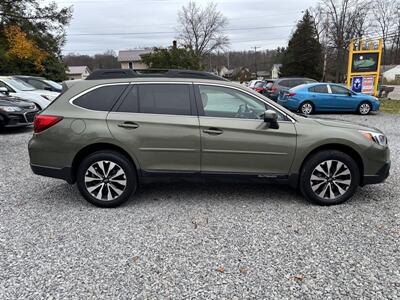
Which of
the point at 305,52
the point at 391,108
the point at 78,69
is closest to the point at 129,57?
the point at 78,69

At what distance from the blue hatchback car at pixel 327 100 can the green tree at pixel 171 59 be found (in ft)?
53.8

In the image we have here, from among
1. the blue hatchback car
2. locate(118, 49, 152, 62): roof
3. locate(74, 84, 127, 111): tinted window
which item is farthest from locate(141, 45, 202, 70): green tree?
locate(118, 49, 152, 62): roof

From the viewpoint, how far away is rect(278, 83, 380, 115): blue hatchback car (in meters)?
13.1

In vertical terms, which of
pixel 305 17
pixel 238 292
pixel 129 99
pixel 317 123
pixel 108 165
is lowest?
pixel 238 292

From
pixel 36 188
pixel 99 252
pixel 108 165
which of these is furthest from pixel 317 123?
pixel 36 188

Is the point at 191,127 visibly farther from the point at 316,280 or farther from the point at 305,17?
the point at 305,17

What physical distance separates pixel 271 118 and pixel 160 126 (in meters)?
1.35

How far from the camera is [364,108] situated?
13.5 meters

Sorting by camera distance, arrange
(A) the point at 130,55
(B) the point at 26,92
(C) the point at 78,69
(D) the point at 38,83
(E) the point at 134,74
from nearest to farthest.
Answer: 1. (E) the point at 134,74
2. (B) the point at 26,92
3. (D) the point at 38,83
4. (A) the point at 130,55
5. (C) the point at 78,69

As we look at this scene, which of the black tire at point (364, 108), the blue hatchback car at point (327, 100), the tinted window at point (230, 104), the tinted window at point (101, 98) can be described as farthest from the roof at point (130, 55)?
the tinted window at point (230, 104)

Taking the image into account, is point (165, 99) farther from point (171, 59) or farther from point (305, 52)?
point (305, 52)

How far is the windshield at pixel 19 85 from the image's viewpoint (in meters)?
11.6

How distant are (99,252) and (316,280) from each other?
6.60 ft

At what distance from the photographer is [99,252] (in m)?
3.03
